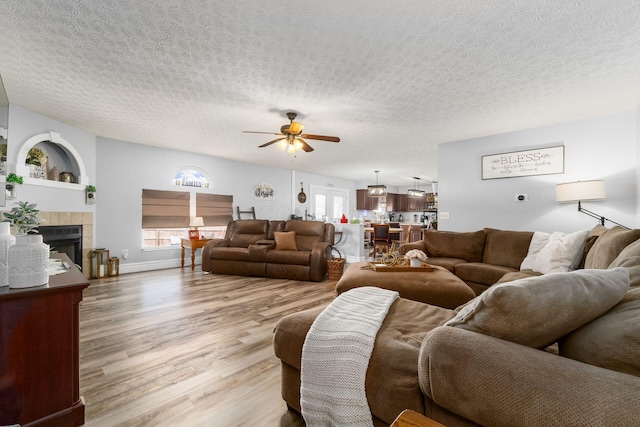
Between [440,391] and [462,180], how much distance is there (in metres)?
4.83

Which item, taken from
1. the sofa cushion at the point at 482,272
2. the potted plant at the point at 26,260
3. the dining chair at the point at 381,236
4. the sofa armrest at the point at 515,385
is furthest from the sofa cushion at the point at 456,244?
the potted plant at the point at 26,260

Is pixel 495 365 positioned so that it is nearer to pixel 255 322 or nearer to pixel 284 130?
pixel 255 322

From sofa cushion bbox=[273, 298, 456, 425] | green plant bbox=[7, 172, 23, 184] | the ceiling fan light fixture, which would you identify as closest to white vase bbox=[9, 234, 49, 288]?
sofa cushion bbox=[273, 298, 456, 425]

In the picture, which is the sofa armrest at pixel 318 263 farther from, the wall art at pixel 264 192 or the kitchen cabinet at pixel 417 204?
the kitchen cabinet at pixel 417 204

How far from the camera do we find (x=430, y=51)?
7.55 feet

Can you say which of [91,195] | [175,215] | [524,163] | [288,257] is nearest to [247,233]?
[288,257]

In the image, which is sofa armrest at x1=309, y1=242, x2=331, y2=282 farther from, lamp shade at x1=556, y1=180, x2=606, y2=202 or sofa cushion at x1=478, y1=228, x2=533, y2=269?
lamp shade at x1=556, y1=180, x2=606, y2=202

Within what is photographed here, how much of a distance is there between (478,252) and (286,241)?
3141 millimetres

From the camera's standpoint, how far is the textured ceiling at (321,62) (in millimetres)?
1877

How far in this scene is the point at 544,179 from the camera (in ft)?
13.9

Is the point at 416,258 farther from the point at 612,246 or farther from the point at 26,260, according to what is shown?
the point at 26,260

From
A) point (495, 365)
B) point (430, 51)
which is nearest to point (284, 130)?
point (430, 51)

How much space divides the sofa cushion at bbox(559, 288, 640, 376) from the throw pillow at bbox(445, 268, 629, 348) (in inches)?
1.2

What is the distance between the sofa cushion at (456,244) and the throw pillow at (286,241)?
2321mm
